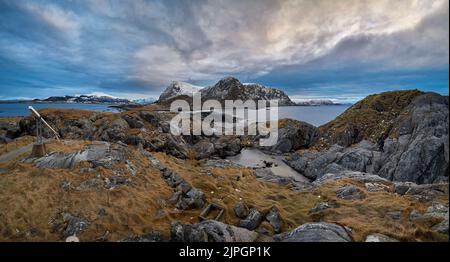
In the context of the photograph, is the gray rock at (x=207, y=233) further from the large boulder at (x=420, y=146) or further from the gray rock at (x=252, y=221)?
the large boulder at (x=420, y=146)

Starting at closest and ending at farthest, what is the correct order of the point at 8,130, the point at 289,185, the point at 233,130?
1. the point at 289,185
2. the point at 8,130
3. the point at 233,130

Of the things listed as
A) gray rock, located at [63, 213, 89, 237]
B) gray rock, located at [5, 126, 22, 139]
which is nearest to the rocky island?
gray rock, located at [63, 213, 89, 237]

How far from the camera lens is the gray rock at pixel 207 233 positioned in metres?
11.0

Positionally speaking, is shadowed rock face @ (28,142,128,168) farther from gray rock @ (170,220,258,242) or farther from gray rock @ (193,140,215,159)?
gray rock @ (193,140,215,159)

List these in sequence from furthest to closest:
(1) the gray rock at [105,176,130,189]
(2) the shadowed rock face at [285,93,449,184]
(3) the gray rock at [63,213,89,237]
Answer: (2) the shadowed rock face at [285,93,449,184]
(1) the gray rock at [105,176,130,189]
(3) the gray rock at [63,213,89,237]

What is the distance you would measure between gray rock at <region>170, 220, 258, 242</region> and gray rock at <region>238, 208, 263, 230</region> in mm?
2616

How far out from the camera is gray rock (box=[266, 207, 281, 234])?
14.6 metres

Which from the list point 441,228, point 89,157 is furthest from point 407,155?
point 89,157

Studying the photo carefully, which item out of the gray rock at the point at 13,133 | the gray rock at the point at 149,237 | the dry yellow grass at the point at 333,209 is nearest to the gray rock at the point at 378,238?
the dry yellow grass at the point at 333,209

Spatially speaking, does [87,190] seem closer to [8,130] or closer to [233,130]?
[8,130]

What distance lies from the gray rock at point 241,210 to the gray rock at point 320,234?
530cm

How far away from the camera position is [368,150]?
3691cm
